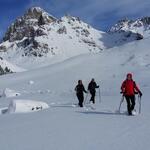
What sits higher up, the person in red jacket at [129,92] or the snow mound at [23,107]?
the person in red jacket at [129,92]

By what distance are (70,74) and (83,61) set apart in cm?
A: 909

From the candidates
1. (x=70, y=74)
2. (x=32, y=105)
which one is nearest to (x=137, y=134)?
(x=32, y=105)

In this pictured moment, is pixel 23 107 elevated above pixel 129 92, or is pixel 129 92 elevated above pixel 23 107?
pixel 129 92

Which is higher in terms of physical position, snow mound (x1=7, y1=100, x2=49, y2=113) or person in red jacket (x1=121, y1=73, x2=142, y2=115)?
person in red jacket (x1=121, y1=73, x2=142, y2=115)

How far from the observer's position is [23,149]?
11734 millimetres

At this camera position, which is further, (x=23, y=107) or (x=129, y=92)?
(x=23, y=107)

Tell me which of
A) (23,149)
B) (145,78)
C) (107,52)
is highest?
(107,52)

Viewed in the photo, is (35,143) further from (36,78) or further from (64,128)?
(36,78)

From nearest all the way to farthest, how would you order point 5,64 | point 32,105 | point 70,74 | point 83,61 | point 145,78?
1. point 32,105
2. point 145,78
3. point 70,74
4. point 83,61
5. point 5,64

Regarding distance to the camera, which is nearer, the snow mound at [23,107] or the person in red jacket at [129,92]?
the person in red jacket at [129,92]

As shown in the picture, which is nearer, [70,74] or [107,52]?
[70,74]

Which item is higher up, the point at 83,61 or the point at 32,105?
the point at 83,61

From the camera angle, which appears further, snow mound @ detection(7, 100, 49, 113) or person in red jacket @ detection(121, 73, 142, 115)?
snow mound @ detection(7, 100, 49, 113)

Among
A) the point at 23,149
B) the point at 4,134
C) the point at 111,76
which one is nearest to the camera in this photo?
the point at 23,149
